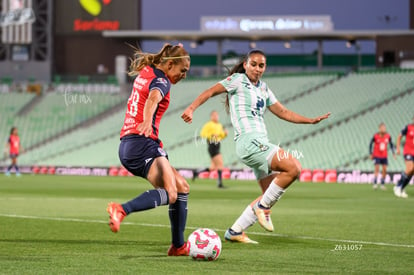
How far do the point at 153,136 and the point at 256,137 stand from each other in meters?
2.13

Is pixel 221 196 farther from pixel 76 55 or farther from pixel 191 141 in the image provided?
pixel 76 55

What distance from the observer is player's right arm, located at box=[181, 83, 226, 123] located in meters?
9.70

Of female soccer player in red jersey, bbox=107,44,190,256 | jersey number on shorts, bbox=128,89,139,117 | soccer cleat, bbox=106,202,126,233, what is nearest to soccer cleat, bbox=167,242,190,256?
female soccer player in red jersey, bbox=107,44,190,256

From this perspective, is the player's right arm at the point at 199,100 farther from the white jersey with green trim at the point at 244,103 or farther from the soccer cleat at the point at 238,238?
the soccer cleat at the point at 238,238

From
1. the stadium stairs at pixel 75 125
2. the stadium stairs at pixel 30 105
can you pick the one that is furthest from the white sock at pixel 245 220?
the stadium stairs at pixel 30 105

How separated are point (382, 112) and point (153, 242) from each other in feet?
108

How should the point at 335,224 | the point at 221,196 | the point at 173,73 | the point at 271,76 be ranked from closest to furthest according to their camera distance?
the point at 173,73
the point at 335,224
the point at 221,196
the point at 271,76

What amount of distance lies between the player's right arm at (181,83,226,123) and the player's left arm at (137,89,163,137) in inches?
25.7

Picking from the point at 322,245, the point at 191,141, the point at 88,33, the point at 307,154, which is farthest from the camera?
the point at 88,33

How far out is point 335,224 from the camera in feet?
48.2

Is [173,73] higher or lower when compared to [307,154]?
higher

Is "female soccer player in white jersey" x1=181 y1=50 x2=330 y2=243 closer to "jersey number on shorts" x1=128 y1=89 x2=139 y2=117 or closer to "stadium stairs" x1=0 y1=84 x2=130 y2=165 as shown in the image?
"jersey number on shorts" x1=128 y1=89 x2=139 y2=117

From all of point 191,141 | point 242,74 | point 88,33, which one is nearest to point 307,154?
point 191,141

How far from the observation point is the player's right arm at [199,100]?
31.8 feet
